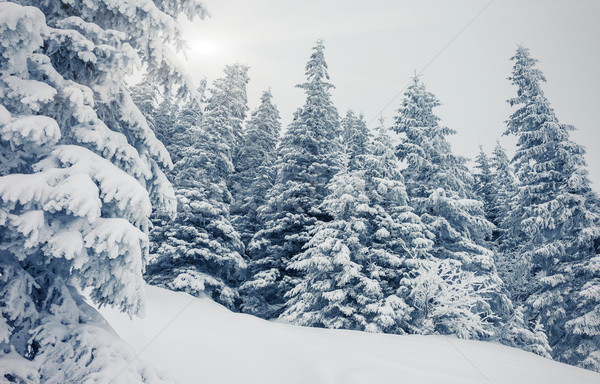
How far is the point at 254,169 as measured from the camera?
991 inches

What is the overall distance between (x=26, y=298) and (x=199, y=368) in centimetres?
285

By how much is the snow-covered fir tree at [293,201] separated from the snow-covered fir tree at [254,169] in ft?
4.89

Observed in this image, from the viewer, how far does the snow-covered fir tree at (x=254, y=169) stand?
2291 cm

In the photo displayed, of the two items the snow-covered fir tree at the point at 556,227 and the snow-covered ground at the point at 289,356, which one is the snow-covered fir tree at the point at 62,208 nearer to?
the snow-covered ground at the point at 289,356

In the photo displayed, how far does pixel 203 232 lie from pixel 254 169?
28.4ft

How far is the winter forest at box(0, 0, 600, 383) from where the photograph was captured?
3.69m

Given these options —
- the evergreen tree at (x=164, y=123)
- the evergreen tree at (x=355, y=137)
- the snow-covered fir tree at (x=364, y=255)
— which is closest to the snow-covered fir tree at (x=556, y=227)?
the snow-covered fir tree at (x=364, y=255)

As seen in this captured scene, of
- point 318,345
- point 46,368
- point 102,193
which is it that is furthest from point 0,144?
point 318,345

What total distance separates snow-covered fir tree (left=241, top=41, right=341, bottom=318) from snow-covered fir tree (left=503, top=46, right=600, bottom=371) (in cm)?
1087

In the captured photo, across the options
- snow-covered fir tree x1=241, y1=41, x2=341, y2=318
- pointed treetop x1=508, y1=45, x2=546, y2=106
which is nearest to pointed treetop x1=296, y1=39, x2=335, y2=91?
snow-covered fir tree x1=241, y1=41, x2=341, y2=318

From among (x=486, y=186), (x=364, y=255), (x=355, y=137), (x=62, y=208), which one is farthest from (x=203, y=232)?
(x=486, y=186)

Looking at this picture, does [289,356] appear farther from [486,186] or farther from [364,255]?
[486,186]

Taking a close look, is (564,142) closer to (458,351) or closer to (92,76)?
(458,351)

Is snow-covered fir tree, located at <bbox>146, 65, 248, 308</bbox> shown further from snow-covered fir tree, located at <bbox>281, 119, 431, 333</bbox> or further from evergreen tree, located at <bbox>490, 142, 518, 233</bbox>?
evergreen tree, located at <bbox>490, 142, 518, 233</bbox>
